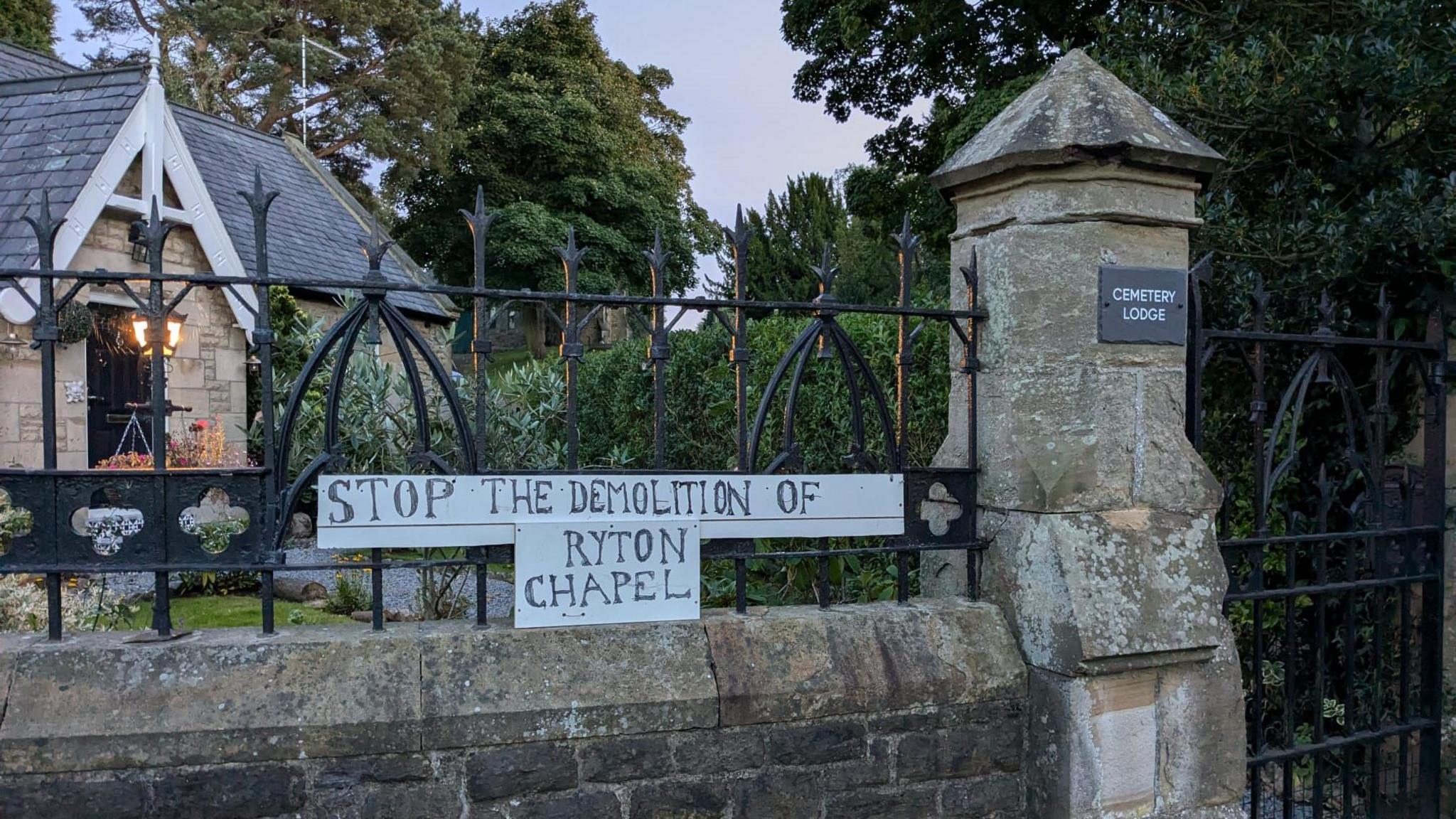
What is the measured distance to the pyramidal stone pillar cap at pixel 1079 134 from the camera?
2.65 meters

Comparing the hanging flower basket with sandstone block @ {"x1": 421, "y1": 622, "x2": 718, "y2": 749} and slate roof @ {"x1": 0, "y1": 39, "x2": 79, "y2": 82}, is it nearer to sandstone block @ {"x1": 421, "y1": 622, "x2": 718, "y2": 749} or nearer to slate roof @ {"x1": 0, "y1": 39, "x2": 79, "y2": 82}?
slate roof @ {"x1": 0, "y1": 39, "x2": 79, "y2": 82}

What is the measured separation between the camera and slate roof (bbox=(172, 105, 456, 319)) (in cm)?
1216

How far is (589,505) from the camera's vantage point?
2490mm

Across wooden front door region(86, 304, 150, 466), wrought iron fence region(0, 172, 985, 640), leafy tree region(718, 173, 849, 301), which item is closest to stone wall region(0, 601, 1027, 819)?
wrought iron fence region(0, 172, 985, 640)

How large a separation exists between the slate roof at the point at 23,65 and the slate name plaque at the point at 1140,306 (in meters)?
12.5

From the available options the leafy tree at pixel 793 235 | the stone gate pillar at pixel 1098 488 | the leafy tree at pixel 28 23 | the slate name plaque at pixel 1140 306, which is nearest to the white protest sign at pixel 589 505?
the stone gate pillar at pixel 1098 488

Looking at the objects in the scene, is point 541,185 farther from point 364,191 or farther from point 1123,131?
point 1123,131

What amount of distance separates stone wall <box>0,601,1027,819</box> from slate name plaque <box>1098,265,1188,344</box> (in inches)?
36.0

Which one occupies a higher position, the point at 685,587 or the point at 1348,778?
the point at 685,587

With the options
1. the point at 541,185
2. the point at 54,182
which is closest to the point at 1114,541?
the point at 54,182

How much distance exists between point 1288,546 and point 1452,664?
109 cm

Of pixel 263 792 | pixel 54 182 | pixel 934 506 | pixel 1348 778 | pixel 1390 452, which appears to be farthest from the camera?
pixel 54 182

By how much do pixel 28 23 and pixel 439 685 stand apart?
25.8 m

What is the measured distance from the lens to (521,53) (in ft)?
90.8
